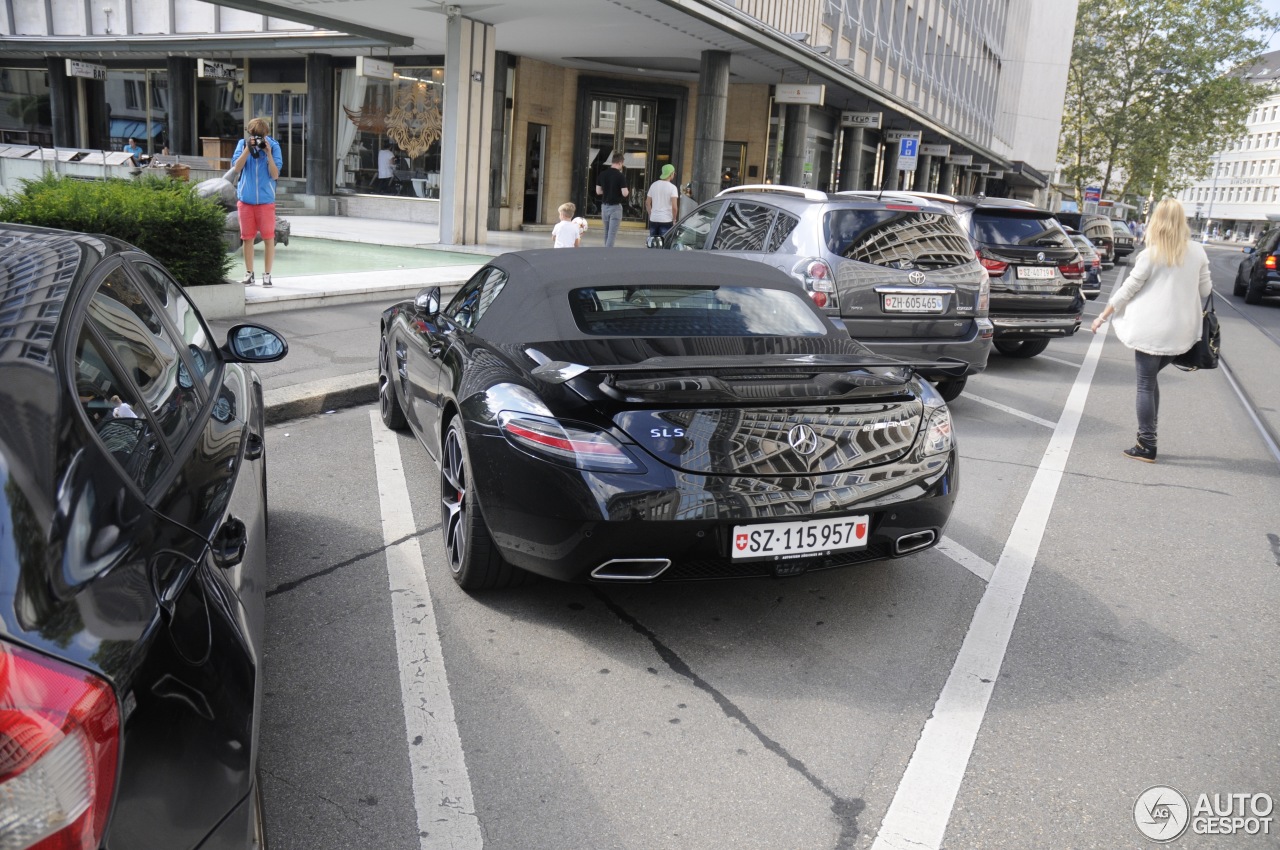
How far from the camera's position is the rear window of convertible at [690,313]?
4387mm

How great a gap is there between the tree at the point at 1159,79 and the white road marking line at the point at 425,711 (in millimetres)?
69273

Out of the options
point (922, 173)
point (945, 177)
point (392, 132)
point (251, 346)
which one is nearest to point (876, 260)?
point (251, 346)

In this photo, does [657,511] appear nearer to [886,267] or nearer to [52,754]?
[52,754]

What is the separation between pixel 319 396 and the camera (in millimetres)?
7359

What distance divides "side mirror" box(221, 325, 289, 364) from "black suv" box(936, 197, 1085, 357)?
28.5ft

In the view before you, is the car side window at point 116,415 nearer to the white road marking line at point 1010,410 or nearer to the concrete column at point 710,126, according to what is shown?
the white road marking line at point 1010,410

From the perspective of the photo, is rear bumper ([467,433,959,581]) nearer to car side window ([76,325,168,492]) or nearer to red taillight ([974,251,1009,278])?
car side window ([76,325,168,492])

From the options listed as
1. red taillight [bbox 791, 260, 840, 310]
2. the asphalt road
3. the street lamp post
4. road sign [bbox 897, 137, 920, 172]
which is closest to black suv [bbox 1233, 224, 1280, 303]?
road sign [bbox 897, 137, 920, 172]

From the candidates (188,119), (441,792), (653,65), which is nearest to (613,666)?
(441,792)

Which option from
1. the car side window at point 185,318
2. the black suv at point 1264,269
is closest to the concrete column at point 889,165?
the black suv at point 1264,269

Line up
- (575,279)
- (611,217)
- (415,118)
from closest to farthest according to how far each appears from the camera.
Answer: (575,279)
(611,217)
(415,118)

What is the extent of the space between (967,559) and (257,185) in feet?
28.7

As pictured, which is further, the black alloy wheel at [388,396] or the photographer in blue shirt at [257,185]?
the photographer in blue shirt at [257,185]

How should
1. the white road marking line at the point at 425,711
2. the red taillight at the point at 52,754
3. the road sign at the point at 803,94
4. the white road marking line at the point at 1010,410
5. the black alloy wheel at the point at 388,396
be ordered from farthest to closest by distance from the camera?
1. the road sign at the point at 803,94
2. the white road marking line at the point at 1010,410
3. the black alloy wheel at the point at 388,396
4. the white road marking line at the point at 425,711
5. the red taillight at the point at 52,754
